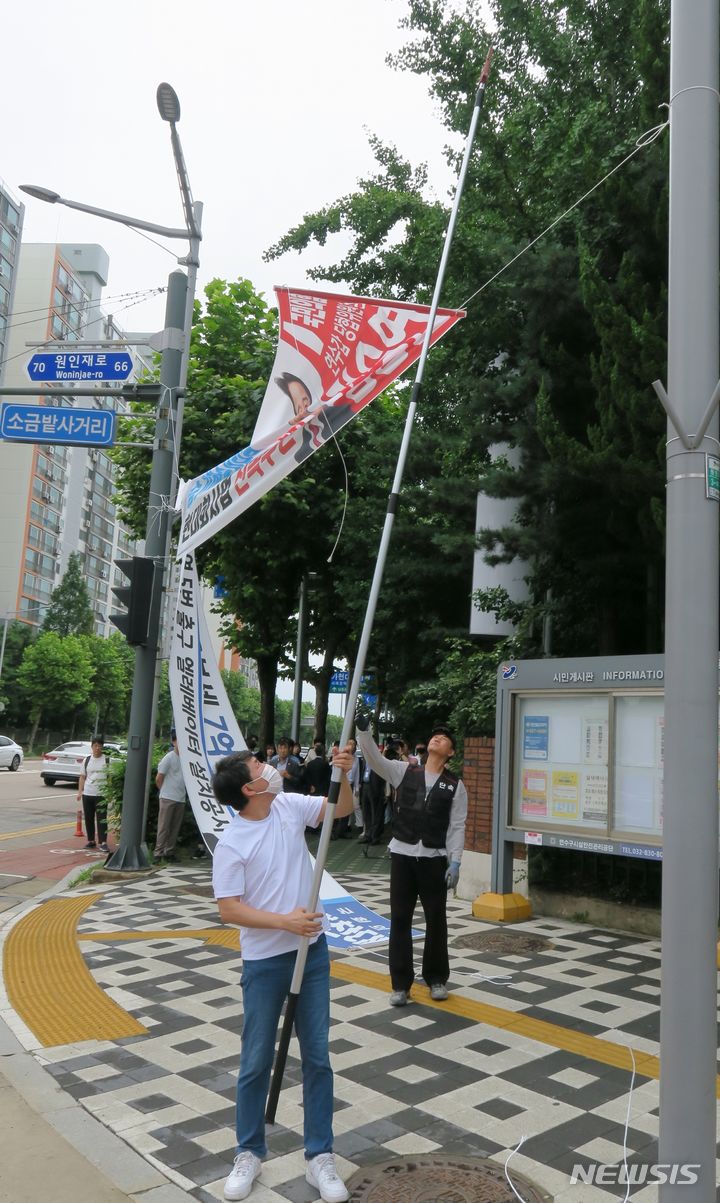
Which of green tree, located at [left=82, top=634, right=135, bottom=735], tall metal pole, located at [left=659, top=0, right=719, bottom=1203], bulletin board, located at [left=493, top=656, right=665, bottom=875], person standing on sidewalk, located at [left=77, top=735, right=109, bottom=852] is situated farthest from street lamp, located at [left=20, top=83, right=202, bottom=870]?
green tree, located at [left=82, top=634, right=135, bottom=735]

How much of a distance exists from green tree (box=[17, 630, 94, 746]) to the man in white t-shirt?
5809cm

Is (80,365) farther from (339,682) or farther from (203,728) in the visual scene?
(339,682)

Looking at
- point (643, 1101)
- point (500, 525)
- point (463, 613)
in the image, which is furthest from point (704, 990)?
point (463, 613)

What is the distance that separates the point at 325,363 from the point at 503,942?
5.36 metres

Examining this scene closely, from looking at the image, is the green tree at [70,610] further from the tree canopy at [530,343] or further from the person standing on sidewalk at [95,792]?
the person standing on sidewalk at [95,792]

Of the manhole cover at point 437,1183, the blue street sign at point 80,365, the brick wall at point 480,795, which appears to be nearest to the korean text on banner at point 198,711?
the manhole cover at point 437,1183

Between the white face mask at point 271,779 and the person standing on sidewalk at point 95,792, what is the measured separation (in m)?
9.91

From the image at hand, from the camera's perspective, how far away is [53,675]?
58.9 metres

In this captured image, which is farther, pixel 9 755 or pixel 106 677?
pixel 106 677

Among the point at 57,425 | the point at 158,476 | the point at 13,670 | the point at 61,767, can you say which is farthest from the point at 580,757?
the point at 13,670

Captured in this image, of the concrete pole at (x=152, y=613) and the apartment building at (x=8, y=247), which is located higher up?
the apartment building at (x=8, y=247)

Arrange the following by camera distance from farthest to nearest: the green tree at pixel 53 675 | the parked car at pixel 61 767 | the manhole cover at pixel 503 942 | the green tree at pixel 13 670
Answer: the green tree at pixel 13 670 → the green tree at pixel 53 675 → the parked car at pixel 61 767 → the manhole cover at pixel 503 942

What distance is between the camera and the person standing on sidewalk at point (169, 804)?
12.4 m

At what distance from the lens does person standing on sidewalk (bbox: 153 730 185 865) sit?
40.5 ft
